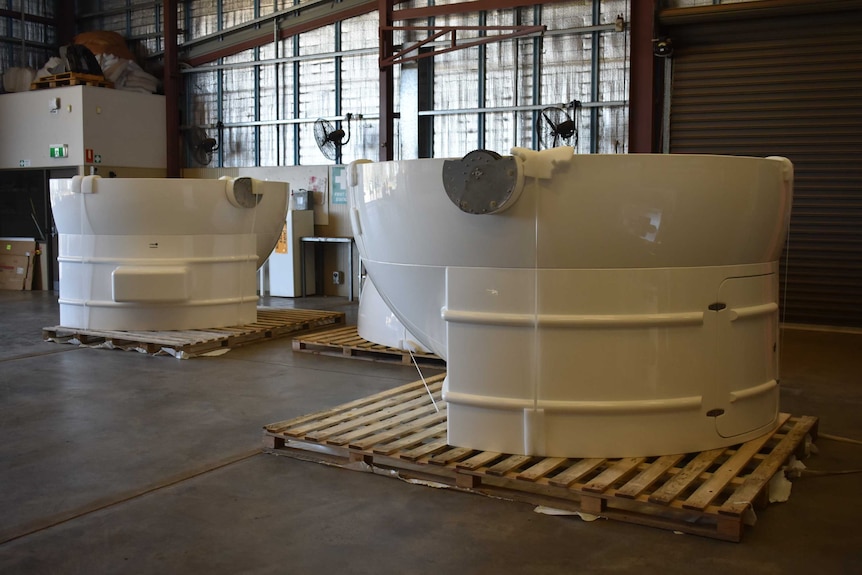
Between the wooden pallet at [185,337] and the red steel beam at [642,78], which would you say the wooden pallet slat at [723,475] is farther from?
the red steel beam at [642,78]

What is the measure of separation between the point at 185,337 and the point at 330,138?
17.4 ft

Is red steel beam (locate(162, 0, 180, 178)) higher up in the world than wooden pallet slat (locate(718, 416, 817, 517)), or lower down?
higher up

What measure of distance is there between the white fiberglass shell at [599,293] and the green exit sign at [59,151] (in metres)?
10.0

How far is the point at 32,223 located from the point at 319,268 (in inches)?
185

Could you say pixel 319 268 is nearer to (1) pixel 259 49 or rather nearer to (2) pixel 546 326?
(1) pixel 259 49

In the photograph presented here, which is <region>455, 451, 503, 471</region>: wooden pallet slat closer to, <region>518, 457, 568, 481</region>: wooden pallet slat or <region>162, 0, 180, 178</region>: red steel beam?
<region>518, 457, 568, 481</region>: wooden pallet slat

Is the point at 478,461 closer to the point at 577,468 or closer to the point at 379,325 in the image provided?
the point at 577,468

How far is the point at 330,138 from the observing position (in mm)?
11758

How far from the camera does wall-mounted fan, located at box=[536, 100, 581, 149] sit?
1006 cm

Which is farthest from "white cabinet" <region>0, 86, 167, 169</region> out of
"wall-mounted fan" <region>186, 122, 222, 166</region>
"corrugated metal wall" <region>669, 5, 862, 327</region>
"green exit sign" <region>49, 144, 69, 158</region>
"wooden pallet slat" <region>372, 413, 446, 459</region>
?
"wooden pallet slat" <region>372, 413, 446, 459</region>

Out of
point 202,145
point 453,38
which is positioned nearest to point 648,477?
point 453,38

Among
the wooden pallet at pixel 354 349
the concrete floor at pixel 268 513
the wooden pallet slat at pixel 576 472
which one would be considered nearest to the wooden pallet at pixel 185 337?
the wooden pallet at pixel 354 349

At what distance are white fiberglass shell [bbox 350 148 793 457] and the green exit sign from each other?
10047 mm

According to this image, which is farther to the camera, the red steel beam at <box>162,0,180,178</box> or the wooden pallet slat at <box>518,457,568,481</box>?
the red steel beam at <box>162,0,180,178</box>
